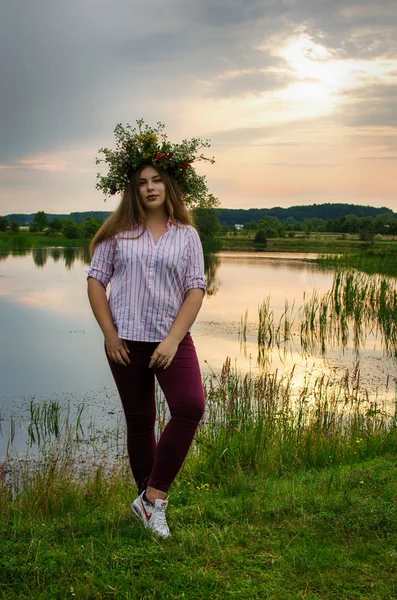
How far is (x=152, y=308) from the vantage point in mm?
2875

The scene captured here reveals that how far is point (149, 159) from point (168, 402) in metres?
1.18

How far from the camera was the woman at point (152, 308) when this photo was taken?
2.86 m

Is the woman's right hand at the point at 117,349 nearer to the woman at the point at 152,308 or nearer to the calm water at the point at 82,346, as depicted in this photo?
the woman at the point at 152,308

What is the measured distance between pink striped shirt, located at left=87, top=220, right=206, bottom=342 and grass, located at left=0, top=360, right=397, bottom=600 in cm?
95

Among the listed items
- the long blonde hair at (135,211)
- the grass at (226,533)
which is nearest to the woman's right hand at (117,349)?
the long blonde hair at (135,211)

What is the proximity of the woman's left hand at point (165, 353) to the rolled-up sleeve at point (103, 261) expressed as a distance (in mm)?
451

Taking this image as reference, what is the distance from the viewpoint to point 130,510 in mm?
3230

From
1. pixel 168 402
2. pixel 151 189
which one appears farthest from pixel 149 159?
pixel 168 402

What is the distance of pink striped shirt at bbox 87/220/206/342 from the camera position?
2869 millimetres

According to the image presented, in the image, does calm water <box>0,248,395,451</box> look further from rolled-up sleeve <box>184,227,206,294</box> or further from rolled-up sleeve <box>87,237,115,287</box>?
rolled-up sleeve <box>184,227,206,294</box>

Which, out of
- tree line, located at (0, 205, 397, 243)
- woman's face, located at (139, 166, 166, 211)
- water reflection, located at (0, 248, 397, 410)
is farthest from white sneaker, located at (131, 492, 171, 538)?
tree line, located at (0, 205, 397, 243)

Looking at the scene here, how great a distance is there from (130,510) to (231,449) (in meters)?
1.52

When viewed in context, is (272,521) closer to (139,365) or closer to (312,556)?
(312,556)

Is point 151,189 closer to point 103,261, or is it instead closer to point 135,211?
point 135,211
